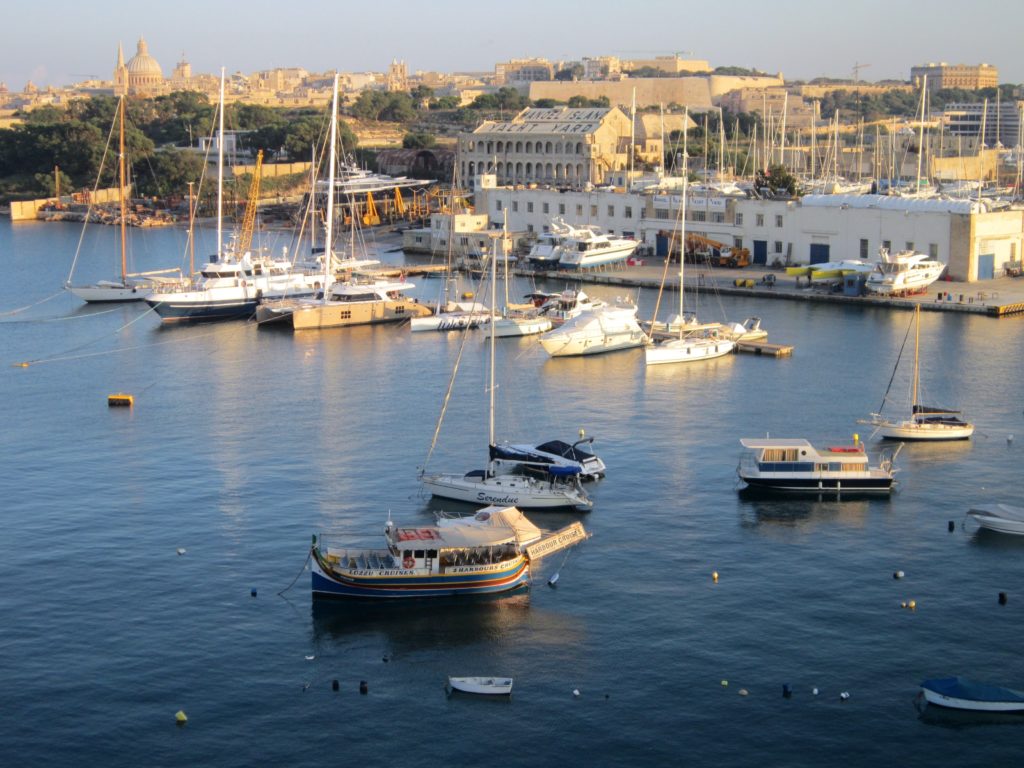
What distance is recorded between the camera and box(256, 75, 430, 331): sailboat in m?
43.8

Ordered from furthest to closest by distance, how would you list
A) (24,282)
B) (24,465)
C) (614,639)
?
1. (24,282)
2. (24,465)
3. (614,639)

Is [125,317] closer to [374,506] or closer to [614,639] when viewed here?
[374,506]

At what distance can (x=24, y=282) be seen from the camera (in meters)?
55.1

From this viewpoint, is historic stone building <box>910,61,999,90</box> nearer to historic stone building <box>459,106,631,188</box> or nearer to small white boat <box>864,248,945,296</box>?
historic stone building <box>459,106,631,188</box>

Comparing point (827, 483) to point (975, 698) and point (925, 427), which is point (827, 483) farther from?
point (975, 698)

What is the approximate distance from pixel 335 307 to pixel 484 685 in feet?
90.3

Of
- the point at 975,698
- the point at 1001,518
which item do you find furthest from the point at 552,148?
the point at 975,698

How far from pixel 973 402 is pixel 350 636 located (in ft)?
59.9

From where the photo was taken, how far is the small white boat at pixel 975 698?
17141 mm

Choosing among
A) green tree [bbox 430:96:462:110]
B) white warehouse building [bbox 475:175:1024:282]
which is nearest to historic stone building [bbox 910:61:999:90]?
green tree [bbox 430:96:462:110]

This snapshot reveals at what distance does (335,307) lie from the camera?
44031mm

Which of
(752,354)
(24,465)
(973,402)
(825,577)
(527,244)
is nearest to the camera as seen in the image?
(825,577)

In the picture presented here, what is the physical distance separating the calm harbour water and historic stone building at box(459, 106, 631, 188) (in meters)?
44.3

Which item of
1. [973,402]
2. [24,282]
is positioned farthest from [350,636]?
[24,282]
